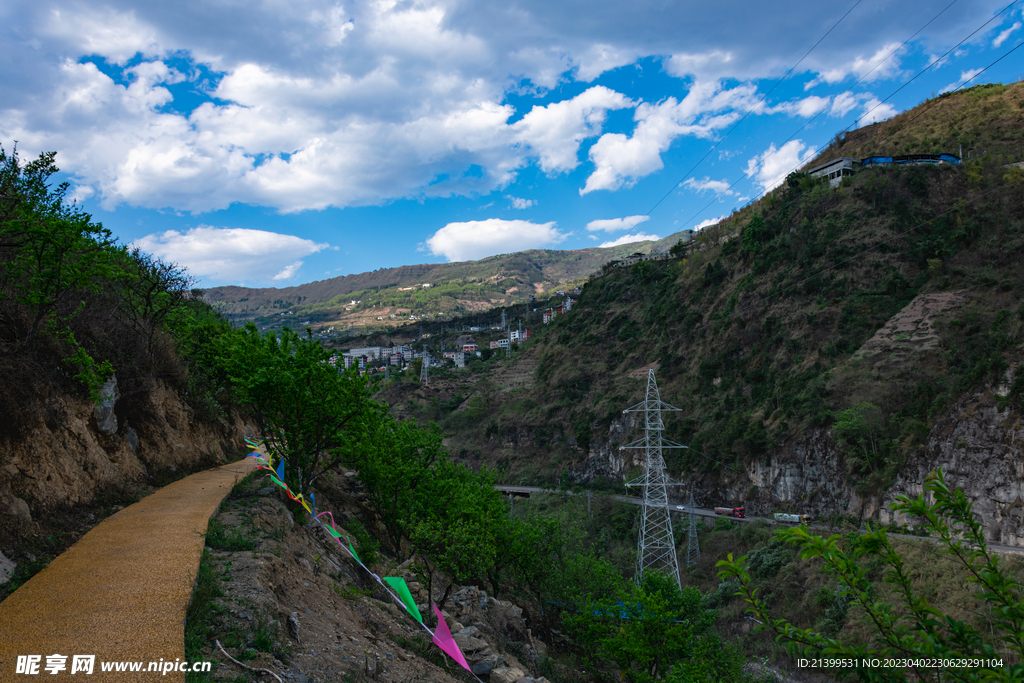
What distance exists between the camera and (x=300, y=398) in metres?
13.2

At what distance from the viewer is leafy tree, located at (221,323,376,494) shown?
13.0 metres

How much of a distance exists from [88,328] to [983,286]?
55884 millimetres

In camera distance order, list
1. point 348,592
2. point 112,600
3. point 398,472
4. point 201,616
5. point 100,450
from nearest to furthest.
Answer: point 112,600
point 201,616
point 348,592
point 100,450
point 398,472

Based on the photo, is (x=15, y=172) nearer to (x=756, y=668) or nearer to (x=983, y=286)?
(x=756, y=668)

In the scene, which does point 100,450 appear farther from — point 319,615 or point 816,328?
point 816,328

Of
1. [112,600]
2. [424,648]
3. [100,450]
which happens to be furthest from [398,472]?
[112,600]

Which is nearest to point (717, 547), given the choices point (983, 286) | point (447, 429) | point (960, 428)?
point (960, 428)

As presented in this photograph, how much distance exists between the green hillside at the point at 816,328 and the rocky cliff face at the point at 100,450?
4034 cm

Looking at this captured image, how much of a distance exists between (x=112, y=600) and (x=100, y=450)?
7259mm

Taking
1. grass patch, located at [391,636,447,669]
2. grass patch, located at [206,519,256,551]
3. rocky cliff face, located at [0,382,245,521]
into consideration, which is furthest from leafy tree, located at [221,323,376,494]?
grass patch, located at [391,636,447,669]

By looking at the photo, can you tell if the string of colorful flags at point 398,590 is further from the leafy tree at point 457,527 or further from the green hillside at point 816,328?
the green hillside at point 816,328

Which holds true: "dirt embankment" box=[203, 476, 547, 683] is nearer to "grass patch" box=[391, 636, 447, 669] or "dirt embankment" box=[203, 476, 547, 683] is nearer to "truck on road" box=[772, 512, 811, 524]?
"grass patch" box=[391, 636, 447, 669]

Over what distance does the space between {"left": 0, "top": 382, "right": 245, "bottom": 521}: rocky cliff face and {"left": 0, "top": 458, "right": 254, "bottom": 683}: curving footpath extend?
1.24m

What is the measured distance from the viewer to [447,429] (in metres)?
77.9
